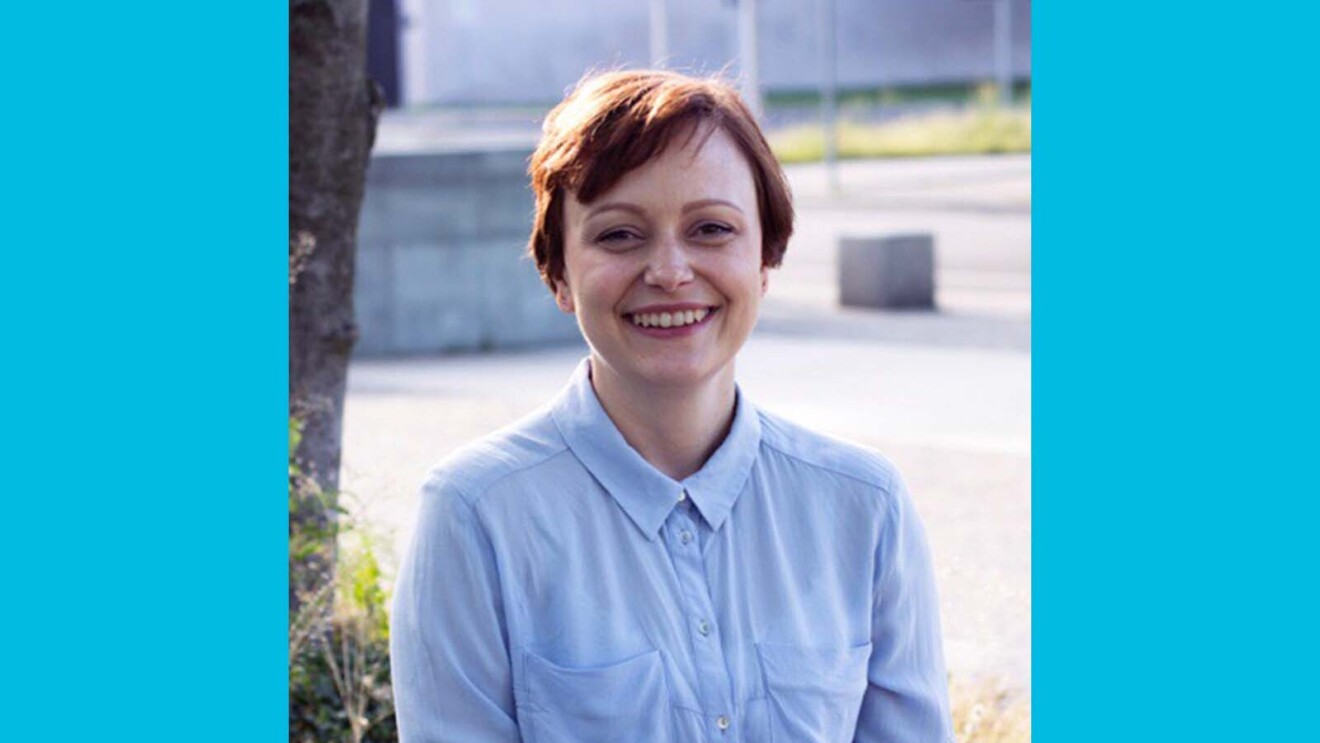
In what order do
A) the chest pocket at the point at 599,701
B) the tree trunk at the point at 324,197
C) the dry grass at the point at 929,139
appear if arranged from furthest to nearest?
the dry grass at the point at 929,139
the tree trunk at the point at 324,197
the chest pocket at the point at 599,701

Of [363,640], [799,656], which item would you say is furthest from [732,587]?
[363,640]

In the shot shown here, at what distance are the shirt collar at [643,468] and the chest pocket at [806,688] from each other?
0.16 meters

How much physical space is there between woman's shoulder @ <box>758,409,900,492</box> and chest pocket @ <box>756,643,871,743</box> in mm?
192

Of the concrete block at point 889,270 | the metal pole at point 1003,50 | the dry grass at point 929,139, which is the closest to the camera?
the concrete block at point 889,270

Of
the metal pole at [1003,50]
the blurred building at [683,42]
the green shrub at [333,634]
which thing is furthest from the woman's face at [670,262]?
the blurred building at [683,42]

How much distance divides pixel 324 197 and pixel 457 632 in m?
2.80

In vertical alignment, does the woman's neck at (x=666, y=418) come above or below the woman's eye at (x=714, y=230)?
below

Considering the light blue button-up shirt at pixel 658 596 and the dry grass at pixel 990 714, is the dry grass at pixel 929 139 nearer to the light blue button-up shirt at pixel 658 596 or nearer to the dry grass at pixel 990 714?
the dry grass at pixel 990 714

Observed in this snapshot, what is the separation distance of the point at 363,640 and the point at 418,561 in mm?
2360

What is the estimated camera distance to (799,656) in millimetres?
2264

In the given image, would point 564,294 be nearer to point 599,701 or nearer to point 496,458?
point 496,458

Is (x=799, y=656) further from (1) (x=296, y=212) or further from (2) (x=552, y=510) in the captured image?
(1) (x=296, y=212)

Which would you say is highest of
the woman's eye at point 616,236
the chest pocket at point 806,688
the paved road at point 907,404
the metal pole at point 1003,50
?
the metal pole at point 1003,50

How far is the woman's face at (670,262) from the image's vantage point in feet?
7.27
